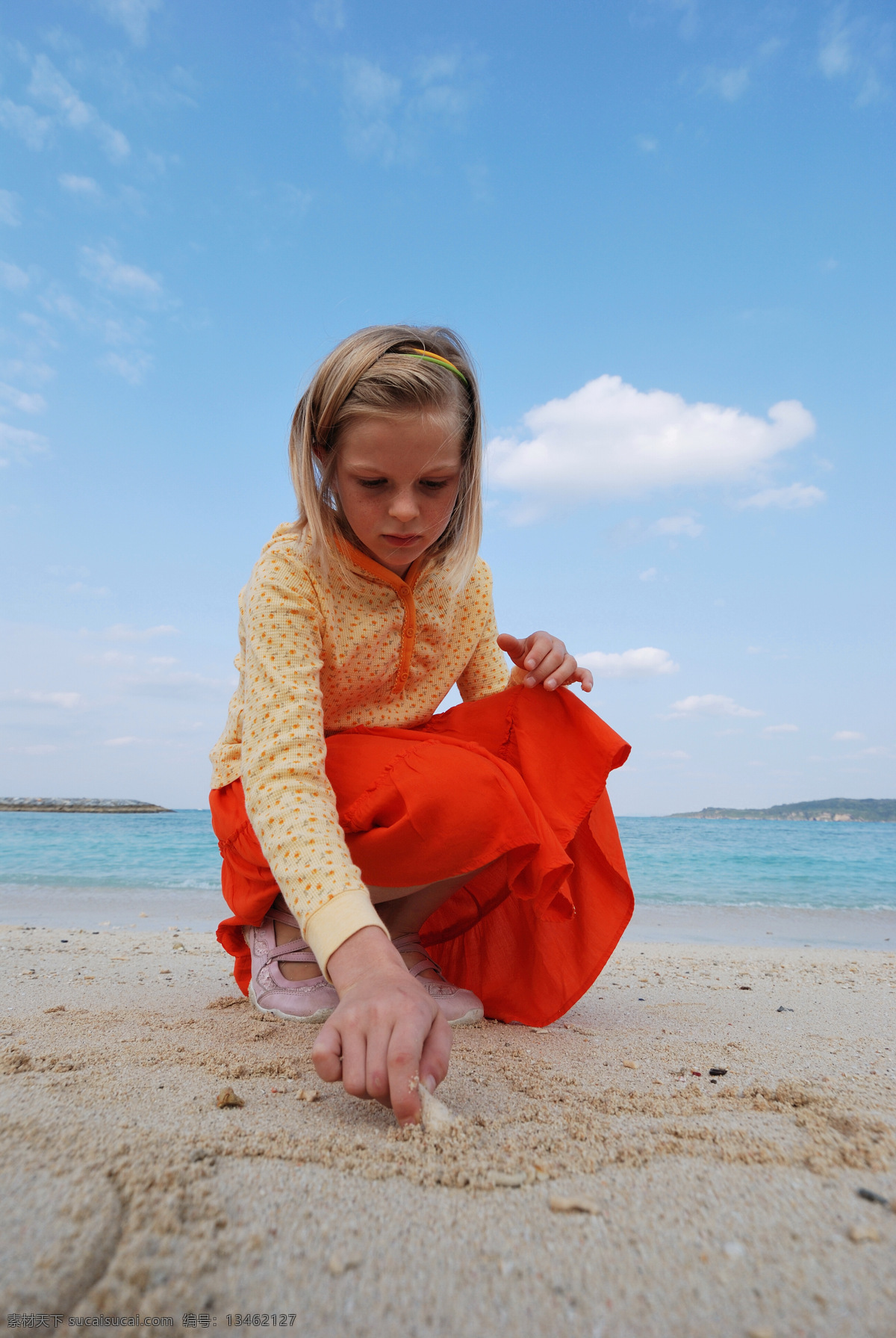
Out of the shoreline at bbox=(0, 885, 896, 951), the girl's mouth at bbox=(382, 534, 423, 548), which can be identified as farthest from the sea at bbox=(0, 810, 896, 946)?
the girl's mouth at bbox=(382, 534, 423, 548)

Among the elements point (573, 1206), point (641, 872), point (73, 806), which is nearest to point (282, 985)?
point (573, 1206)

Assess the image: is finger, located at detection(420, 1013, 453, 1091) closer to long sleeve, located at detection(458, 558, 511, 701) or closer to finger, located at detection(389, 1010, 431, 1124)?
finger, located at detection(389, 1010, 431, 1124)

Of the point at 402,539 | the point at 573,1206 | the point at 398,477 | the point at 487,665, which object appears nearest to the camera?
the point at 573,1206

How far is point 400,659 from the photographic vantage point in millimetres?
1979

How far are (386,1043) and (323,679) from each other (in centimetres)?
101

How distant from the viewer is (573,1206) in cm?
80

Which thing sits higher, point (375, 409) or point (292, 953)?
point (375, 409)

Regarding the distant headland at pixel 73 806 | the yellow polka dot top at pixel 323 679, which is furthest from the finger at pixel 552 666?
the distant headland at pixel 73 806

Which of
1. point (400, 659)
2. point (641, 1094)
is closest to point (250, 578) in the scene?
point (400, 659)

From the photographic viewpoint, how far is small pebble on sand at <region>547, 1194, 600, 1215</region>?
793 millimetres

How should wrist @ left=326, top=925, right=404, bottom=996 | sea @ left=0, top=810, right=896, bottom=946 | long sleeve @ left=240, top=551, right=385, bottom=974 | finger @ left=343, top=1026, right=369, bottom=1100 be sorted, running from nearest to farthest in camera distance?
finger @ left=343, top=1026, right=369, bottom=1100 → wrist @ left=326, top=925, right=404, bottom=996 → long sleeve @ left=240, top=551, right=385, bottom=974 → sea @ left=0, top=810, right=896, bottom=946

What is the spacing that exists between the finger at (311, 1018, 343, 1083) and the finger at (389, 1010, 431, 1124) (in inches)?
2.7

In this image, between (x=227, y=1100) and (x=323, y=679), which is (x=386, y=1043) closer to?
(x=227, y=1100)

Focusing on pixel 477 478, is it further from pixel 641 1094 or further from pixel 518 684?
pixel 641 1094
